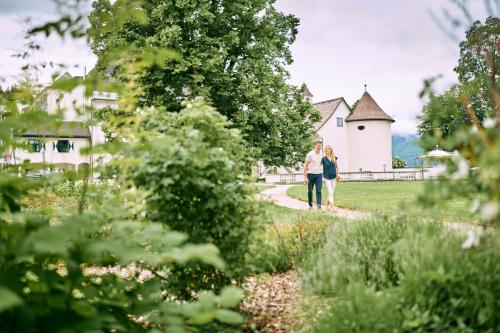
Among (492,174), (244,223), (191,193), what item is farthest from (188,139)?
(492,174)

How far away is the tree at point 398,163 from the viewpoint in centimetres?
6780

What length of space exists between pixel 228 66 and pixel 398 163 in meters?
52.3

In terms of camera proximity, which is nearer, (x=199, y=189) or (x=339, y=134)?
(x=199, y=189)

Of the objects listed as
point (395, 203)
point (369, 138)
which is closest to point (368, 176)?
point (369, 138)

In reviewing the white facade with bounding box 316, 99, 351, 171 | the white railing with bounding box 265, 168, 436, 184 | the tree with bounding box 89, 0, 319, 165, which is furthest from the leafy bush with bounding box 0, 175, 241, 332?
the white facade with bounding box 316, 99, 351, 171

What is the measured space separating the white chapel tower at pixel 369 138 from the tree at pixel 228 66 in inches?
1329

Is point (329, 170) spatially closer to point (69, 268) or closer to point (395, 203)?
point (395, 203)

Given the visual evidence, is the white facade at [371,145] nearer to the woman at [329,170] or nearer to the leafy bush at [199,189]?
the woman at [329,170]

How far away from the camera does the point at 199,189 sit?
3320 millimetres

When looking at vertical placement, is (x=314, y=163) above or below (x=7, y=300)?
above

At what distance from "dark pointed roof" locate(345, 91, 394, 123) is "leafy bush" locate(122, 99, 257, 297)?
5488 cm

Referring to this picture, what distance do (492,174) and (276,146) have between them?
2058cm

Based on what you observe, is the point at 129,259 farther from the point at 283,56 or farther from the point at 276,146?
the point at 283,56

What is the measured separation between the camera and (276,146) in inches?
885
